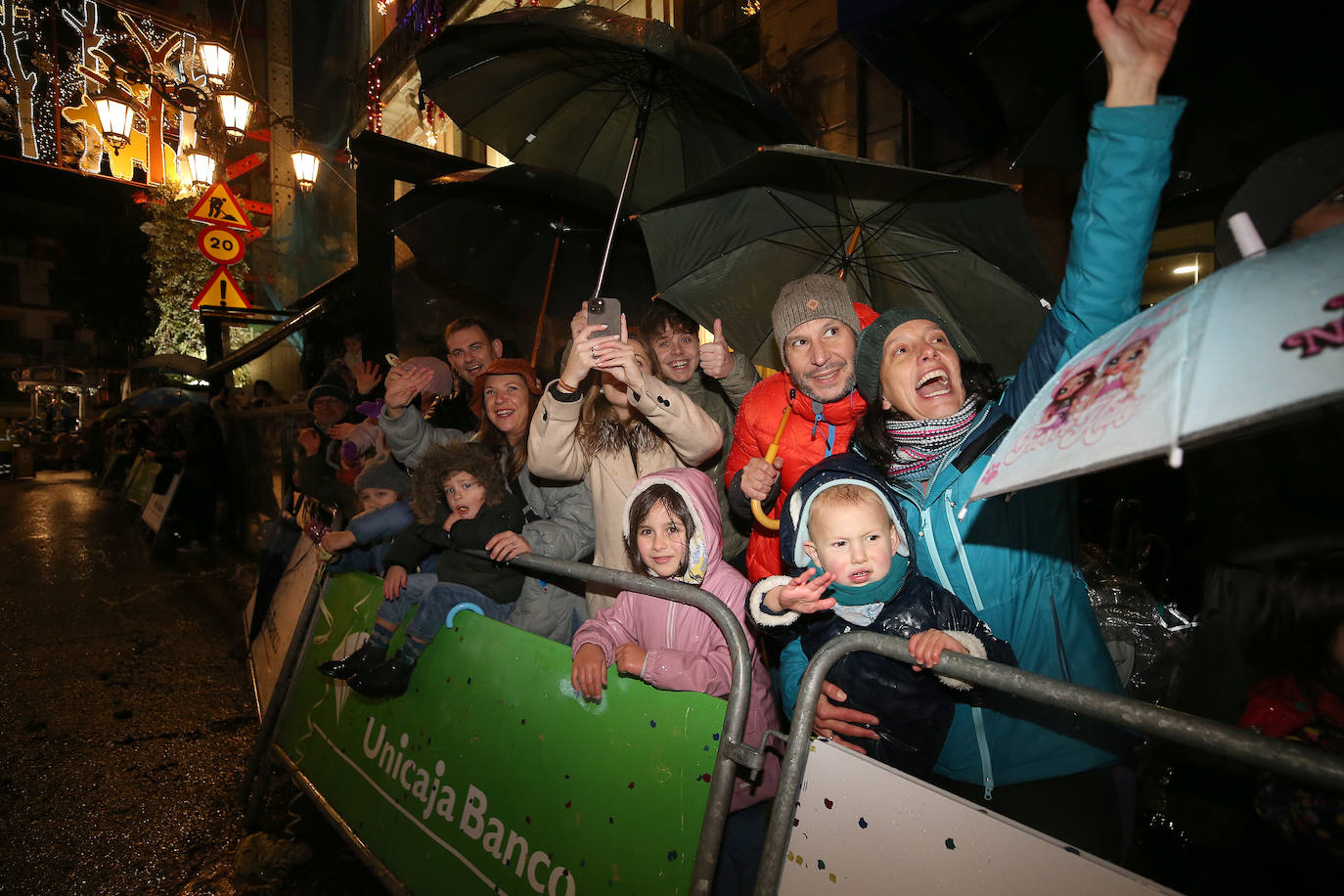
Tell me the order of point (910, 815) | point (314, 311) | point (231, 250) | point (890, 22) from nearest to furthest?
point (910, 815), point (890, 22), point (314, 311), point (231, 250)

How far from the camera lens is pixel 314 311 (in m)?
8.70

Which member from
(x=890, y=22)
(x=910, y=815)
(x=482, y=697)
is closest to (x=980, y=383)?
(x=910, y=815)

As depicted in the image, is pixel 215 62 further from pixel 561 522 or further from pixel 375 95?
pixel 561 522

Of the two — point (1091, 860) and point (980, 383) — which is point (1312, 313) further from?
point (980, 383)

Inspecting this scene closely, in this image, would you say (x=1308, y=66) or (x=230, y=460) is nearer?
(x=1308, y=66)

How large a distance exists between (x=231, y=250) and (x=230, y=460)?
12.3ft

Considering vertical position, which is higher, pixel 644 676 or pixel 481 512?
pixel 481 512

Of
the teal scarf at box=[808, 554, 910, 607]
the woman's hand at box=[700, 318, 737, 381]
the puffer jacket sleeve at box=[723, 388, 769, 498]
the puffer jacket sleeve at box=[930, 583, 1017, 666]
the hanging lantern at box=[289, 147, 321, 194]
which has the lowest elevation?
the puffer jacket sleeve at box=[930, 583, 1017, 666]

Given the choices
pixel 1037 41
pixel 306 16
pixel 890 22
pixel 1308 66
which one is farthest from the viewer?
pixel 306 16

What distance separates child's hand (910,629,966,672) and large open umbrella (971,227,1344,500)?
28.0 inches

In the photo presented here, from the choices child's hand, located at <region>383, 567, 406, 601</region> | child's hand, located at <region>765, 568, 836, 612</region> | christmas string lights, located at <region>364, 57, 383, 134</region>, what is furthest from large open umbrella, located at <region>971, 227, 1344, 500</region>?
christmas string lights, located at <region>364, 57, 383, 134</region>

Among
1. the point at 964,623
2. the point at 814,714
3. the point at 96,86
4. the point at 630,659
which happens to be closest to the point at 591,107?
the point at 630,659

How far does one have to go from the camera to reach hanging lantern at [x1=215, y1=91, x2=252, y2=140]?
39.9 ft

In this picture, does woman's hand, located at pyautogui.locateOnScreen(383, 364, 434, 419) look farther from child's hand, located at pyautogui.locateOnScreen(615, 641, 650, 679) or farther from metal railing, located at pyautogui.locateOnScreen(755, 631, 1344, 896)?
metal railing, located at pyautogui.locateOnScreen(755, 631, 1344, 896)
